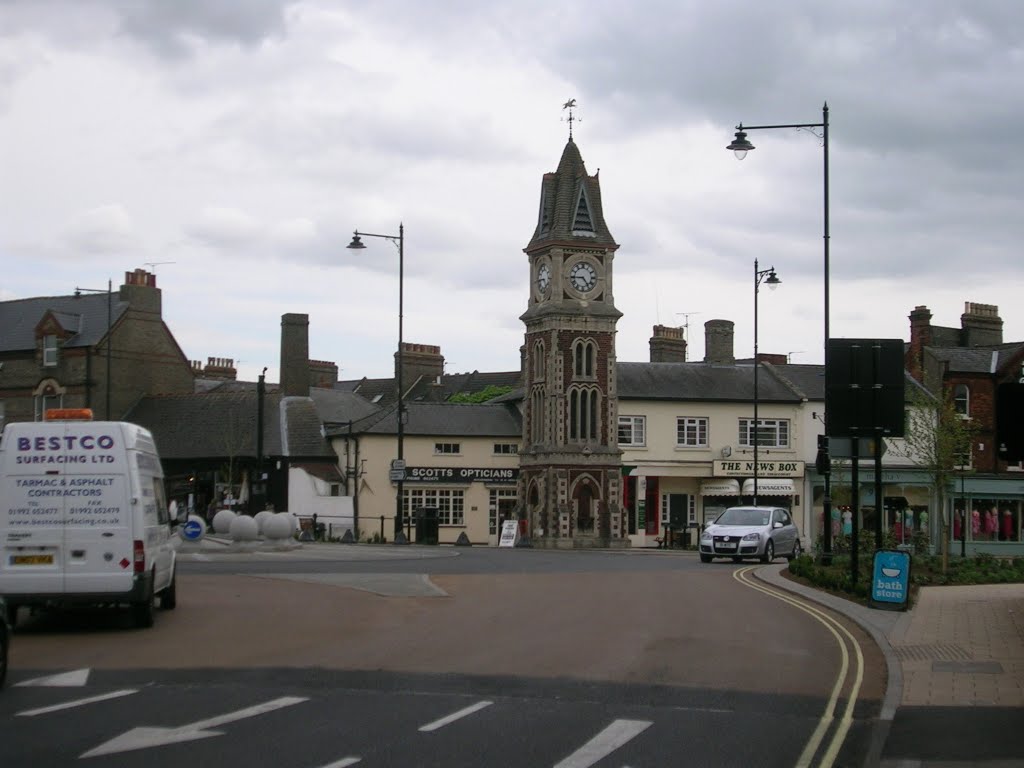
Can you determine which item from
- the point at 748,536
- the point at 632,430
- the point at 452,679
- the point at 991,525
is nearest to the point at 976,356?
the point at 991,525

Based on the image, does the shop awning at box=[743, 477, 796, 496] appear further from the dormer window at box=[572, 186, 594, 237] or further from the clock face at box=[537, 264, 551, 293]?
the dormer window at box=[572, 186, 594, 237]

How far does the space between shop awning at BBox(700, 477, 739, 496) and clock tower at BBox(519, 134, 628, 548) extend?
17.2 feet

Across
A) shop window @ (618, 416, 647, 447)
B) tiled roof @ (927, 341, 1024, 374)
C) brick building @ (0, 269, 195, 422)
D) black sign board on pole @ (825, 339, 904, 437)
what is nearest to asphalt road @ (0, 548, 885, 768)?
black sign board on pole @ (825, 339, 904, 437)

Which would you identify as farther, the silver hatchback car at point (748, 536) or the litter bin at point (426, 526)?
the litter bin at point (426, 526)

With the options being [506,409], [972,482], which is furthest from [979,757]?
[506,409]

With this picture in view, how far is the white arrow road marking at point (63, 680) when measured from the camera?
1205cm

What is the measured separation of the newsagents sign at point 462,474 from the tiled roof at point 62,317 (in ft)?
57.7

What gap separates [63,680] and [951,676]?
8.54 metres

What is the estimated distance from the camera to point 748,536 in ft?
116

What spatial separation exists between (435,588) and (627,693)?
37.6ft

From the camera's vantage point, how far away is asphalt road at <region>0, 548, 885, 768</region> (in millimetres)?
9500

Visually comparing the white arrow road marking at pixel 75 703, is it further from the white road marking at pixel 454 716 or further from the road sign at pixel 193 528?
the road sign at pixel 193 528

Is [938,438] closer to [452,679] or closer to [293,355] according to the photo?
[452,679]

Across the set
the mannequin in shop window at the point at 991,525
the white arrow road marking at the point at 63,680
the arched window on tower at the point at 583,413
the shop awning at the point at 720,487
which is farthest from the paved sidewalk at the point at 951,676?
the shop awning at the point at 720,487
